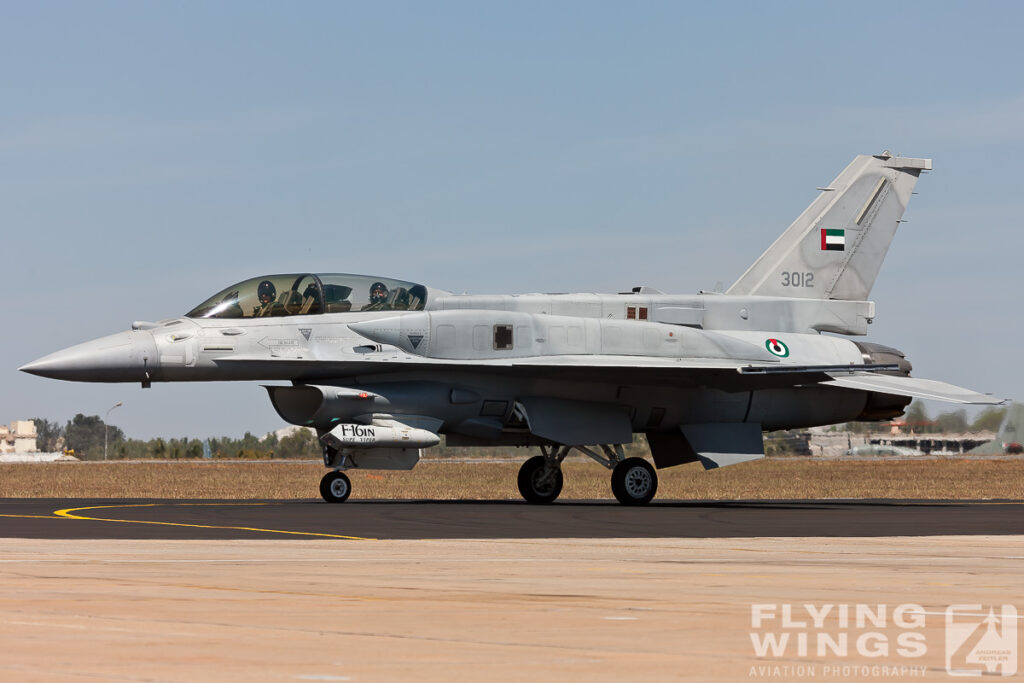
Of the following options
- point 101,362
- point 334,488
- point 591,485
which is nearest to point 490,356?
point 334,488

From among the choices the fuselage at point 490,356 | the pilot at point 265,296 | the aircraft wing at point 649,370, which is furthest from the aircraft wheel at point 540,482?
the pilot at point 265,296

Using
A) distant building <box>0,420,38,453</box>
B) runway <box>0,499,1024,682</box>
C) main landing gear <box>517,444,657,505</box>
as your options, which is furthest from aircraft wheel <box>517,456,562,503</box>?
distant building <box>0,420,38,453</box>

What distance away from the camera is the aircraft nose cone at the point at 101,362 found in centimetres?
2227

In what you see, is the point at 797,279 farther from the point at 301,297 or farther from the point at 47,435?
the point at 47,435

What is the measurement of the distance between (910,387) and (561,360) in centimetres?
670

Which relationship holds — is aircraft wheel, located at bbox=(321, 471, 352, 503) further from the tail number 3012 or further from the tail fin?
the tail number 3012

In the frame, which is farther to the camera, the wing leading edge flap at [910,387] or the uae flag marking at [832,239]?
the uae flag marking at [832,239]

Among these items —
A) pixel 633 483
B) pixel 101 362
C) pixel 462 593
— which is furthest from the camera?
pixel 633 483

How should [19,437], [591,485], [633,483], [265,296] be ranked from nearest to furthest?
[265,296], [633,483], [591,485], [19,437]

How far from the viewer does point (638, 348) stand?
81.5 feet

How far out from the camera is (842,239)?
28.2 meters

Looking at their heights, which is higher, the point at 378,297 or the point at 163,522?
the point at 378,297

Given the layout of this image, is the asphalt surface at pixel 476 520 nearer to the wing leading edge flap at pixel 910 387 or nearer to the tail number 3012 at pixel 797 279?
the wing leading edge flap at pixel 910 387

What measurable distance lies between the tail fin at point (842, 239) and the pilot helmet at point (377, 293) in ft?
24.2
